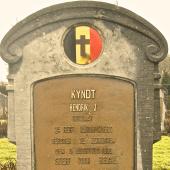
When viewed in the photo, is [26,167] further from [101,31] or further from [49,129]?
[101,31]

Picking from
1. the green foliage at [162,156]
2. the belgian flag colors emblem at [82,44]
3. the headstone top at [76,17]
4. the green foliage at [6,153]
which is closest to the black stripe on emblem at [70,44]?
the belgian flag colors emblem at [82,44]

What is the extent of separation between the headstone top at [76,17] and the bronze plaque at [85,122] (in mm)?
629

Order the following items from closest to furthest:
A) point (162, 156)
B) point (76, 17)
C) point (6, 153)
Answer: point (76, 17)
point (162, 156)
point (6, 153)

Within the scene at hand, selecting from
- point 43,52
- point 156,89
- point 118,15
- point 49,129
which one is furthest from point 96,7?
point 49,129

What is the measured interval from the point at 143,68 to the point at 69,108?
124cm

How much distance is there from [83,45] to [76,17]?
42 centimetres

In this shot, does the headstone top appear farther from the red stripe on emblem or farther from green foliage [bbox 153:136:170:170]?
green foliage [bbox 153:136:170:170]

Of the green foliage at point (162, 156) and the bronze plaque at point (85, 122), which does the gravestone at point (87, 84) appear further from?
the green foliage at point (162, 156)

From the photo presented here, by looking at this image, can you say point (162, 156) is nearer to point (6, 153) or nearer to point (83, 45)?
point (6, 153)

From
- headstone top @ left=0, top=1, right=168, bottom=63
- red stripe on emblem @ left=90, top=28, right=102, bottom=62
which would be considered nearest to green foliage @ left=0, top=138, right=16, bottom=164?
headstone top @ left=0, top=1, right=168, bottom=63

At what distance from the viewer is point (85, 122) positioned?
6.27 metres

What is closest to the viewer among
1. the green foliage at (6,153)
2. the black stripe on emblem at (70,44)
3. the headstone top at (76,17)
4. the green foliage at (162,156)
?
the headstone top at (76,17)

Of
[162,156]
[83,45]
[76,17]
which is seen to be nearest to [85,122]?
[83,45]

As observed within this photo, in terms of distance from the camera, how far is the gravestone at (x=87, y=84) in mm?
6172
